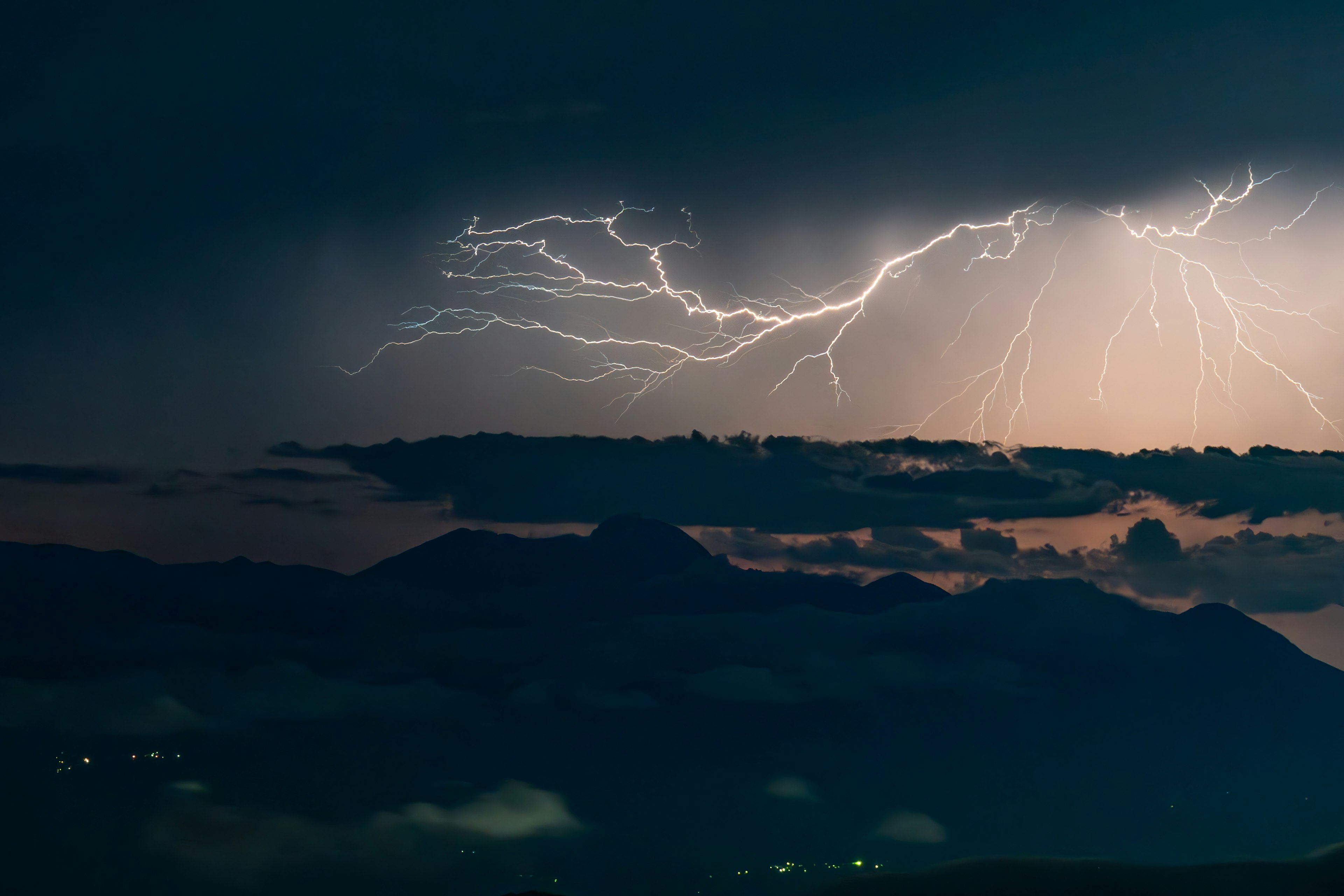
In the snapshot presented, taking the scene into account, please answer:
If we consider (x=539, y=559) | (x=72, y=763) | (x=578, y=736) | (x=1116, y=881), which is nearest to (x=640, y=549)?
(x=539, y=559)

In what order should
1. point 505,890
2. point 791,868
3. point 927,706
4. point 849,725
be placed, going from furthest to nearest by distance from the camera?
point 849,725, point 927,706, point 791,868, point 505,890

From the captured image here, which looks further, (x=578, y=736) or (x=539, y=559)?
(x=539, y=559)

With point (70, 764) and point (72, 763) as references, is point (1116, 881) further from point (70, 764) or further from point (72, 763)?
point (70, 764)

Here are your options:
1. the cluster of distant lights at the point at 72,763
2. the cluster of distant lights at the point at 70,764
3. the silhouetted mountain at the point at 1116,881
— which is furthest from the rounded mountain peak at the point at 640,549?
the cluster of distant lights at the point at 70,764

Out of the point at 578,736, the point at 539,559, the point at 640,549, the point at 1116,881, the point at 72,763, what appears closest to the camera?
the point at 1116,881

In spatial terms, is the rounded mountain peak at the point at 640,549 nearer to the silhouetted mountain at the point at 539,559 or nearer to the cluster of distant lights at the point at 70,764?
the silhouetted mountain at the point at 539,559

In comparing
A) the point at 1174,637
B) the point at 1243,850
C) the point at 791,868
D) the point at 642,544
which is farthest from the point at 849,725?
the point at 1174,637

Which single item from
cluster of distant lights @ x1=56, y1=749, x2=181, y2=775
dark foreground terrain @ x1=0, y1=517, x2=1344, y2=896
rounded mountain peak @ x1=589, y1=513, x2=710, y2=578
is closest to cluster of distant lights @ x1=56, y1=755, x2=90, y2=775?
cluster of distant lights @ x1=56, y1=749, x2=181, y2=775

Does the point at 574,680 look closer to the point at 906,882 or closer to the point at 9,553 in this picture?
the point at 906,882
